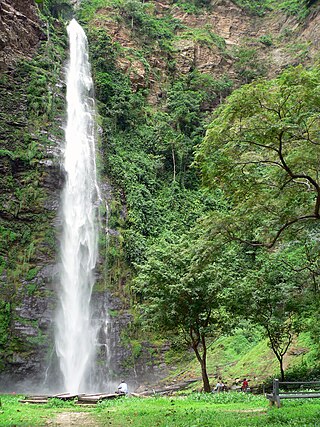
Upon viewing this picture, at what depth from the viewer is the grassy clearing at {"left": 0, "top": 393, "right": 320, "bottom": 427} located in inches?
283

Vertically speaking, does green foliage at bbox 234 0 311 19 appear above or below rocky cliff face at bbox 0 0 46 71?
above

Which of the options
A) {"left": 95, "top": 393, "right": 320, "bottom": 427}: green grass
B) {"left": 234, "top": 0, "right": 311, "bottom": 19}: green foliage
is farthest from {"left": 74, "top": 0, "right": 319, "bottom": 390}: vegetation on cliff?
{"left": 234, "top": 0, "right": 311, "bottom": 19}: green foliage

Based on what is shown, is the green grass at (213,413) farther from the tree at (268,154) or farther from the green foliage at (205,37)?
the green foliage at (205,37)

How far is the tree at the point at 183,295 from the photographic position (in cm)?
1370

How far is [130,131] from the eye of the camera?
34219mm

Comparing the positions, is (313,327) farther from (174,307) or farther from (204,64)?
(204,64)

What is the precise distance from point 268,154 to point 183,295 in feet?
21.7

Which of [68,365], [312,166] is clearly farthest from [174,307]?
[68,365]

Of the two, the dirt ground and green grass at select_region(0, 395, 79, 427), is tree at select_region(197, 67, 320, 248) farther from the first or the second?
green grass at select_region(0, 395, 79, 427)

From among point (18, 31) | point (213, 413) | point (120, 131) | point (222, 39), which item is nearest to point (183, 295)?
point (213, 413)

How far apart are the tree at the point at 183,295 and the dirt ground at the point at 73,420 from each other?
4.70 m

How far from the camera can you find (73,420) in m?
9.31

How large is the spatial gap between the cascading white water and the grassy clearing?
30.1 ft

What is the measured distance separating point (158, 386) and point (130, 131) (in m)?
20.8
